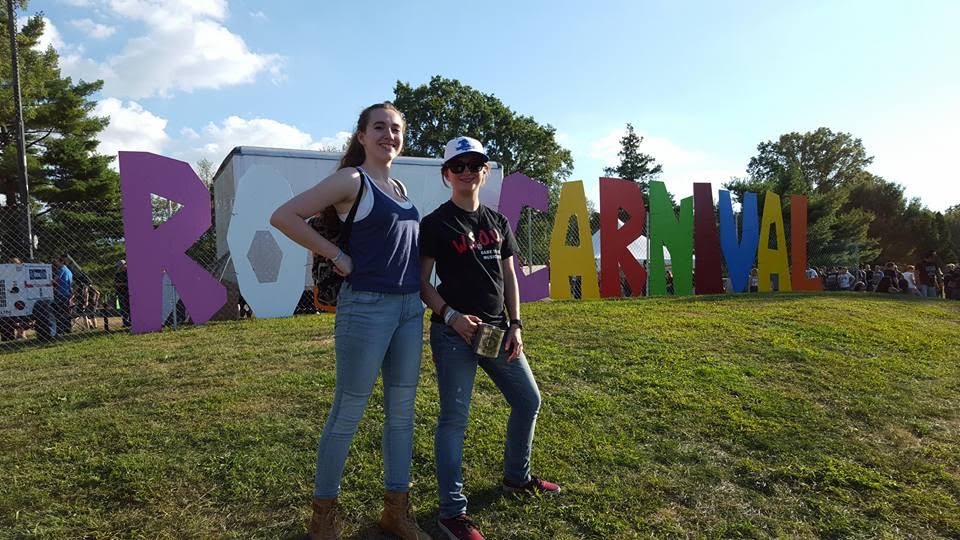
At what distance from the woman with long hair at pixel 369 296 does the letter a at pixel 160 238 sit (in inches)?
289

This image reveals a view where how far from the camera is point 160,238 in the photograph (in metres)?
8.48

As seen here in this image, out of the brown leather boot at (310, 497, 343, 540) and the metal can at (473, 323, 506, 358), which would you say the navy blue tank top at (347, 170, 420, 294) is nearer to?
the metal can at (473, 323, 506, 358)

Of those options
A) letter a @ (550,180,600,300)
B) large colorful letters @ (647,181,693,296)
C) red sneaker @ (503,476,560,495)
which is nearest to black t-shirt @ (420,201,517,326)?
red sneaker @ (503,476,560,495)

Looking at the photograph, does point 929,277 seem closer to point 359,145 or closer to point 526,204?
point 526,204

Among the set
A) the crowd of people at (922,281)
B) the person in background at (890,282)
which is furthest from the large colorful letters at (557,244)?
the crowd of people at (922,281)

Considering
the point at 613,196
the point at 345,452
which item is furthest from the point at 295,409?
the point at 613,196

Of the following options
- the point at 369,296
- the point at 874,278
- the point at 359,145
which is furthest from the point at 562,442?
the point at 874,278

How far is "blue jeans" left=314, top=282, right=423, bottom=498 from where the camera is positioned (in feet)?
7.36

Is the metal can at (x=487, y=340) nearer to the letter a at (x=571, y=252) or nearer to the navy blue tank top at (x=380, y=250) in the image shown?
the navy blue tank top at (x=380, y=250)

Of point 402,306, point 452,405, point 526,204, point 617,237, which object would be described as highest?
point 526,204

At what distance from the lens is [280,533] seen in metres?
2.66

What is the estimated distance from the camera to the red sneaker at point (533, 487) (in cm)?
300

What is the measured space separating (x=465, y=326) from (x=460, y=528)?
0.92 m

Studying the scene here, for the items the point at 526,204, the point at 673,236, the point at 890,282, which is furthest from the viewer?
the point at 890,282
